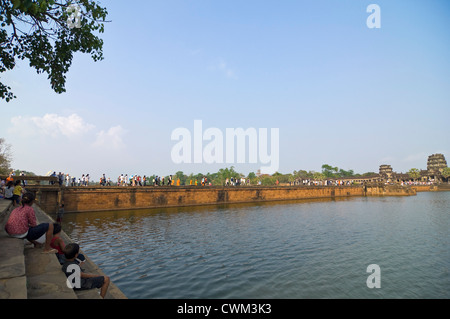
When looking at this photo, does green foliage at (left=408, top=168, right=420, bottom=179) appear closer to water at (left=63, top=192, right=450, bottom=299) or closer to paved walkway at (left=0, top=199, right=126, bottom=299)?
water at (left=63, top=192, right=450, bottom=299)

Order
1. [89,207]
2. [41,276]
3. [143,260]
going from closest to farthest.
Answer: [41,276] → [143,260] → [89,207]

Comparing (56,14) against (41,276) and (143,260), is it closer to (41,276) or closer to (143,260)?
(41,276)

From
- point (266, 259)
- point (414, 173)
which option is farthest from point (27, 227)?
point (414, 173)

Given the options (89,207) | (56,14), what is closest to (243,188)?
(89,207)

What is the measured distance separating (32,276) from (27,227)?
2.09 metres

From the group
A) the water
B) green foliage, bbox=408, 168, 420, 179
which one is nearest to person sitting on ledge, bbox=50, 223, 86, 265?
the water

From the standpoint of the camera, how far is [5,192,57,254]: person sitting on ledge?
636 centimetres

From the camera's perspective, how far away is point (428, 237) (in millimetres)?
14492

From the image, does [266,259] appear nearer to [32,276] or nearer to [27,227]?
[32,276]

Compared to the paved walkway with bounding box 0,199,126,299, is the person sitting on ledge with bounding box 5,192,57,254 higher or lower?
higher

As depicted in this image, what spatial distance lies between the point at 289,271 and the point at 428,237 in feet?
36.3

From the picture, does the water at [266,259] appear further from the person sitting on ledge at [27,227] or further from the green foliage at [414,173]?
the green foliage at [414,173]

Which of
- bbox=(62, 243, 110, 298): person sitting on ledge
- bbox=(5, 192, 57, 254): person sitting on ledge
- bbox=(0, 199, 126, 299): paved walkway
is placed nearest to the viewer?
bbox=(0, 199, 126, 299): paved walkway

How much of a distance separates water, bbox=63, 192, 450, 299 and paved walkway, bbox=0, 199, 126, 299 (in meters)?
2.26
